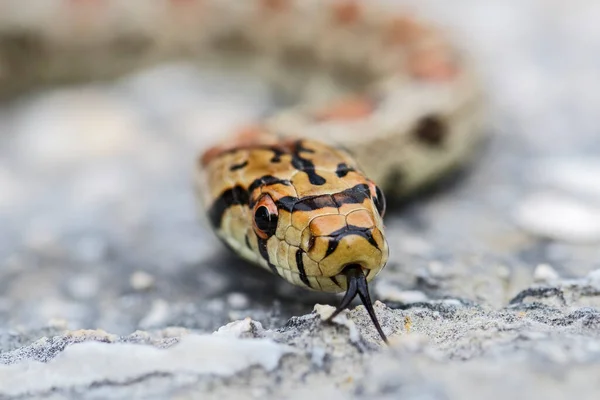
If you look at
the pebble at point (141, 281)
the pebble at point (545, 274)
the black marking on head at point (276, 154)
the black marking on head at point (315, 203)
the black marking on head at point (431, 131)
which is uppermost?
the black marking on head at point (431, 131)

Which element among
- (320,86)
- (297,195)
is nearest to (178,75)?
(320,86)

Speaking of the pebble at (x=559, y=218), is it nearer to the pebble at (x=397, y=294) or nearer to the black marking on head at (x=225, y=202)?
the pebble at (x=397, y=294)

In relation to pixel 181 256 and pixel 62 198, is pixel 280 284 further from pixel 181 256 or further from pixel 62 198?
pixel 62 198

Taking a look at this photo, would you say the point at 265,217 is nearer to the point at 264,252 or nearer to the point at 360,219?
the point at 264,252

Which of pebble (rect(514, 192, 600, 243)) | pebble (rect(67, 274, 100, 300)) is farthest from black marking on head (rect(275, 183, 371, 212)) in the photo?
pebble (rect(514, 192, 600, 243))

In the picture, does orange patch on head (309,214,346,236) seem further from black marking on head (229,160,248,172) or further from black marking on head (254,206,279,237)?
black marking on head (229,160,248,172)

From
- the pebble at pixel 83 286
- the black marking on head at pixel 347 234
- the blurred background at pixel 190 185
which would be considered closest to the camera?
the black marking on head at pixel 347 234

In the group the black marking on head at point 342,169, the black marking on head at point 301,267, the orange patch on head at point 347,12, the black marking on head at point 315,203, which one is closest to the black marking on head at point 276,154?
the black marking on head at point 342,169
